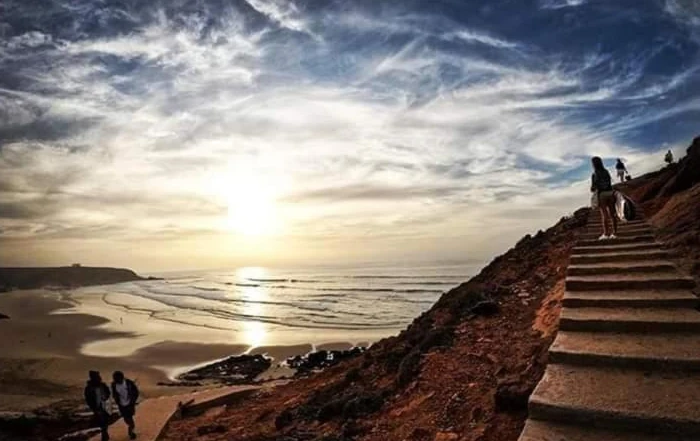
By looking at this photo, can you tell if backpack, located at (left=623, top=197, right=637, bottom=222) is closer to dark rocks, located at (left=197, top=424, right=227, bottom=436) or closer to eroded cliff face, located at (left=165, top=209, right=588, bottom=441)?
eroded cliff face, located at (left=165, top=209, right=588, bottom=441)

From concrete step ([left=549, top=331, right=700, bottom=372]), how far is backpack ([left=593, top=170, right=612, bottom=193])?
5038 mm

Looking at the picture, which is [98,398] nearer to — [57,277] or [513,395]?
[513,395]

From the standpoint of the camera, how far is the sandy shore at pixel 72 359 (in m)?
17.8

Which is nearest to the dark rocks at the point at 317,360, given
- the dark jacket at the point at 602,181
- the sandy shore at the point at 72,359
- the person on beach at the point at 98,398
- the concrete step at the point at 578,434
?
the sandy shore at the point at 72,359

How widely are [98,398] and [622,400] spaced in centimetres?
1019

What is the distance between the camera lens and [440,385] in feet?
20.1

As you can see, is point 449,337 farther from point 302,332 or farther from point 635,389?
point 302,332

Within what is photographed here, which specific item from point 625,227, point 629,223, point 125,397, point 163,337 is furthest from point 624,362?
point 163,337

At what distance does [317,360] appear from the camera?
832 inches

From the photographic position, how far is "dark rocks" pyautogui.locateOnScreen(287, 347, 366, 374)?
20203 millimetres

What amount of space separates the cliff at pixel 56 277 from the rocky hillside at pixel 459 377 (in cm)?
13716

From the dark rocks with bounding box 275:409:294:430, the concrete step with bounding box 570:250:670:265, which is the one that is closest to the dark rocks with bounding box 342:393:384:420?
the dark rocks with bounding box 275:409:294:430

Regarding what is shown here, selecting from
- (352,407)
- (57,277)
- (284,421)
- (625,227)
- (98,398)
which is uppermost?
(625,227)

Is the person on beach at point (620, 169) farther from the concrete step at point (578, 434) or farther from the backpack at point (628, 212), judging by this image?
the concrete step at point (578, 434)
